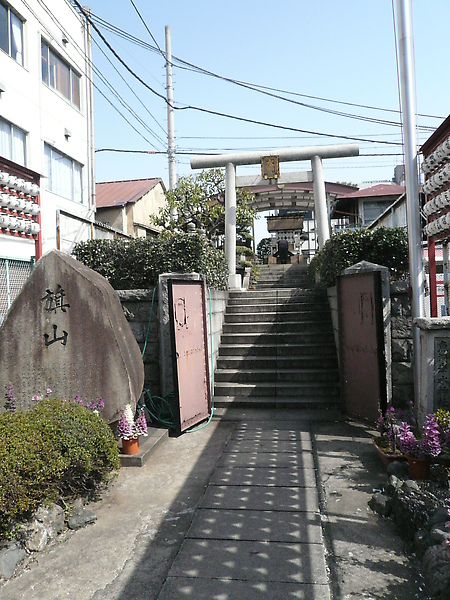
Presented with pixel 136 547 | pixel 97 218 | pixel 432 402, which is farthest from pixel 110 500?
pixel 97 218

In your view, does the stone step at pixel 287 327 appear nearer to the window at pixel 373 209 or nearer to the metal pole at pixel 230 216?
the metal pole at pixel 230 216

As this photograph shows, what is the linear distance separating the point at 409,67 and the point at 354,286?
297cm

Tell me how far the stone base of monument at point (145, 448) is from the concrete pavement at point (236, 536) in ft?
0.36

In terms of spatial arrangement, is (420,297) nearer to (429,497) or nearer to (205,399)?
(429,497)

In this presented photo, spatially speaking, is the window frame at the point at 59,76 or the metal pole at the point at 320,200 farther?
the window frame at the point at 59,76

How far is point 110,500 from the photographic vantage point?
15.4 feet

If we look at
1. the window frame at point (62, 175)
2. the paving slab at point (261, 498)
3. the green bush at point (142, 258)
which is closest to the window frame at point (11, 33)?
the window frame at point (62, 175)

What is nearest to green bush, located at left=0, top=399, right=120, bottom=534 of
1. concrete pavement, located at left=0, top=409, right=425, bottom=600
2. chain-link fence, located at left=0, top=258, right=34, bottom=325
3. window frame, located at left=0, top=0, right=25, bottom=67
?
concrete pavement, located at left=0, top=409, right=425, bottom=600

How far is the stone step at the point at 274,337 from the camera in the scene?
904 centimetres

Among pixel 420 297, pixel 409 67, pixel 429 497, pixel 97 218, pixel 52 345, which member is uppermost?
pixel 97 218

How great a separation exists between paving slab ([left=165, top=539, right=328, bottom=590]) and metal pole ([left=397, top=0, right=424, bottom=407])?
3234 mm

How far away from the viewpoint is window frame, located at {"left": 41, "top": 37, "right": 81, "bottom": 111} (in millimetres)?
15349

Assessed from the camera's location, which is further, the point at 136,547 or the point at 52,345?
the point at 52,345

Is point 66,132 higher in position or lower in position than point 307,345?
higher
